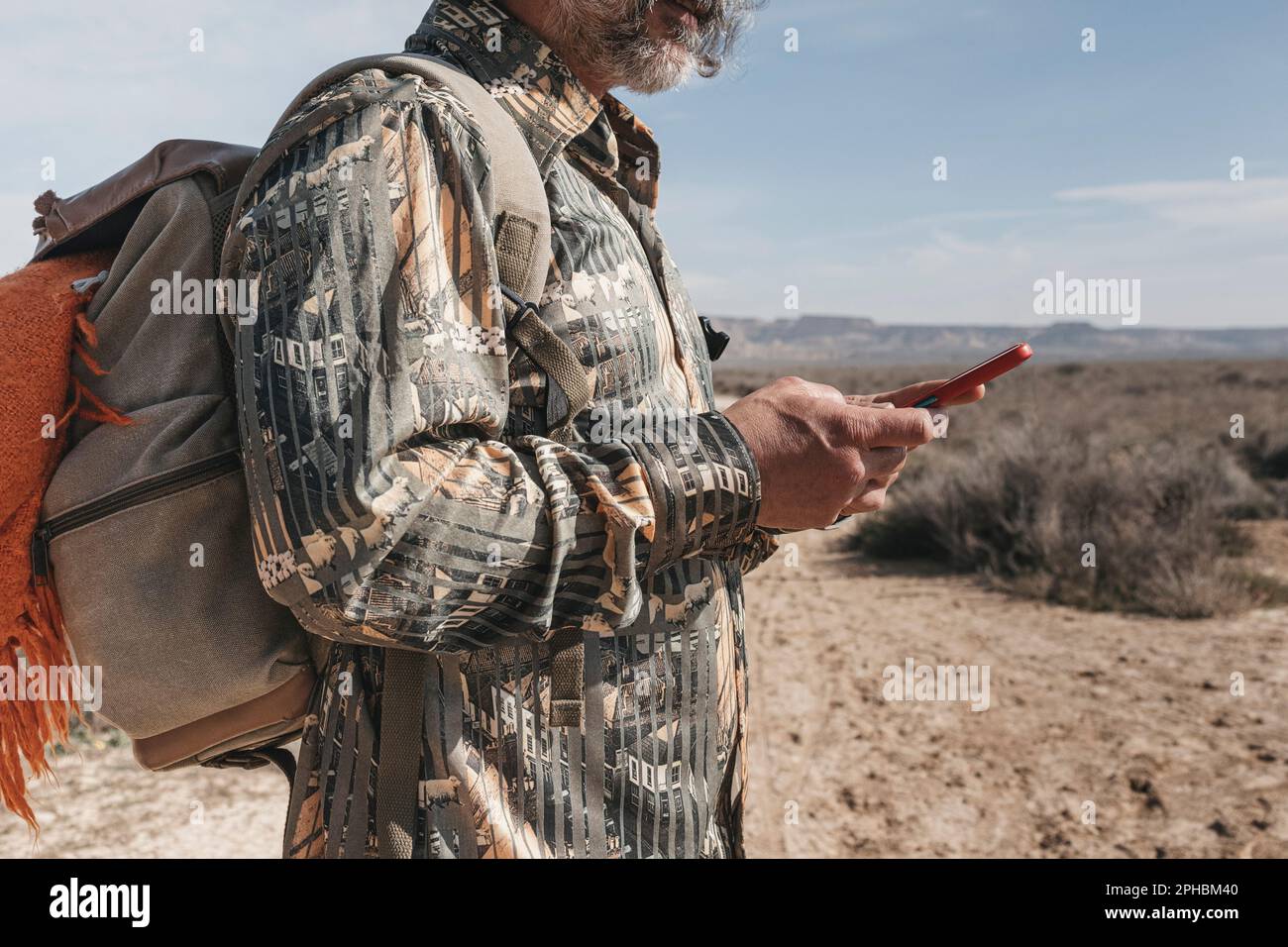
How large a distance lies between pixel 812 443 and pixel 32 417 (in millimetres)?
978

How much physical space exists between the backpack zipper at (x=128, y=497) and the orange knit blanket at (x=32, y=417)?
13 millimetres

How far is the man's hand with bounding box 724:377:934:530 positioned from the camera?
1357mm

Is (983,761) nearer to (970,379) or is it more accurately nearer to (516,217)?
(970,379)

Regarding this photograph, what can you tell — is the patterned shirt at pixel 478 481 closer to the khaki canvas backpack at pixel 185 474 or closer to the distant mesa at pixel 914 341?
the khaki canvas backpack at pixel 185 474

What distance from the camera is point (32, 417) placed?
1.19 meters

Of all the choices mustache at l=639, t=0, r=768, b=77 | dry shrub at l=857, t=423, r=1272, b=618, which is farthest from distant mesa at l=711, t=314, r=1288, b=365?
mustache at l=639, t=0, r=768, b=77

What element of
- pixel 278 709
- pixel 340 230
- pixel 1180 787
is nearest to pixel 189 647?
pixel 278 709

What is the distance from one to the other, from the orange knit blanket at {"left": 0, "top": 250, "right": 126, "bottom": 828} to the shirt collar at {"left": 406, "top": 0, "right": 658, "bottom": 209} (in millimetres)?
636

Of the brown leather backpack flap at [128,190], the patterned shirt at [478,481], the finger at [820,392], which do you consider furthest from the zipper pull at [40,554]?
the finger at [820,392]

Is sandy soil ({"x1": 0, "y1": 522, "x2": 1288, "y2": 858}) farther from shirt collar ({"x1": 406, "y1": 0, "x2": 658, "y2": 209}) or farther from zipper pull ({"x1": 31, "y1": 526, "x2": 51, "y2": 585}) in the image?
shirt collar ({"x1": 406, "y1": 0, "x2": 658, "y2": 209})

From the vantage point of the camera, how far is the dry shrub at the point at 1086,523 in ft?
26.6

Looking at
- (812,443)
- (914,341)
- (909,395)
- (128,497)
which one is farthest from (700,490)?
(914,341)

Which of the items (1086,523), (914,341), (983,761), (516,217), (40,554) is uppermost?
(914,341)

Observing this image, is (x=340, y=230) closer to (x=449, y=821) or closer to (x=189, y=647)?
(x=189, y=647)
